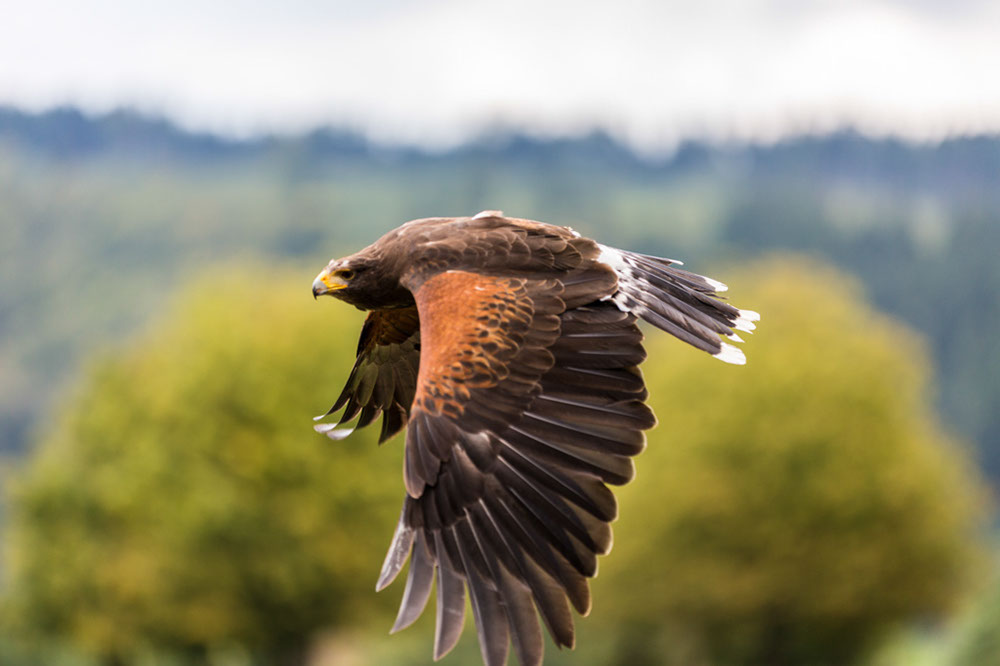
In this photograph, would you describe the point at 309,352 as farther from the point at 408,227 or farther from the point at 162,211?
the point at 162,211

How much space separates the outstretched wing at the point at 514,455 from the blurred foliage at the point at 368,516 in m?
19.6

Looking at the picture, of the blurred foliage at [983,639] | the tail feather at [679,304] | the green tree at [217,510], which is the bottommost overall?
the green tree at [217,510]

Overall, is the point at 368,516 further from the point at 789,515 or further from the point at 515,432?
the point at 515,432

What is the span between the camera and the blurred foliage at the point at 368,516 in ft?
87.0

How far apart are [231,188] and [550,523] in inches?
6353

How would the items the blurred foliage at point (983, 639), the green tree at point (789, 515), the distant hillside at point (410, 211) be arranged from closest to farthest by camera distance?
the blurred foliage at point (983, 639) → the green tree at point (789, 515) → the distant hillside at point (410, 211)

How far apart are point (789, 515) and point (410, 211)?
118 meters

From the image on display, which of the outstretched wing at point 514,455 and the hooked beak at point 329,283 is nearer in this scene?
the outstretched wing at point 514,455

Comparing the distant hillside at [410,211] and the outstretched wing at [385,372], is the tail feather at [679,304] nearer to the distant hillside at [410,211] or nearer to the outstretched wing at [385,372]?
the outstretched wing at [385,372]

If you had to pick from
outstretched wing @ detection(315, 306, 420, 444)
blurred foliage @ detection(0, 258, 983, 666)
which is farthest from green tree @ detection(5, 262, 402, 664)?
outstretched wing @ detection(315, 306, 420, 444)

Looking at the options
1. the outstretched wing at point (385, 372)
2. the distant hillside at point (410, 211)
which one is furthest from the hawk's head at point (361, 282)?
the distant hillside at point (410, 211)

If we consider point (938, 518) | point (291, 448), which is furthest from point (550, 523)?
point (938, 518)

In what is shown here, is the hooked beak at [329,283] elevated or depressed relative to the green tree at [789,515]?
elevated

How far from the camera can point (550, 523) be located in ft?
19.4
